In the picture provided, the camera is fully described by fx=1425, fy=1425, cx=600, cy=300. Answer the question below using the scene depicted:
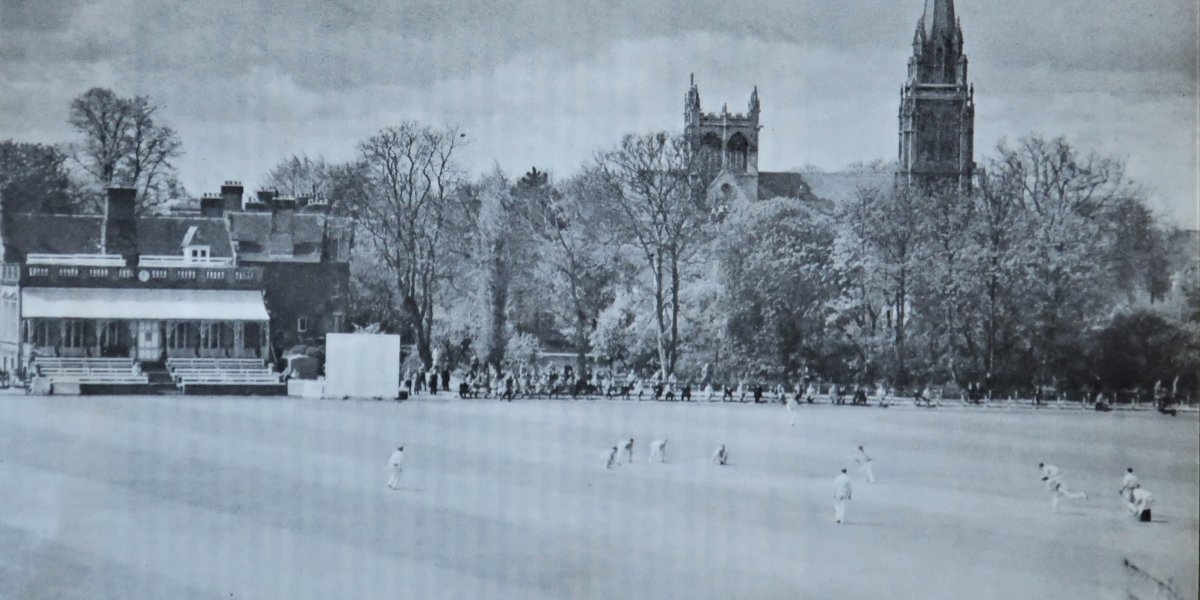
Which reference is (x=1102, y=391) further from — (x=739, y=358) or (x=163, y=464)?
(x=163, y=464)

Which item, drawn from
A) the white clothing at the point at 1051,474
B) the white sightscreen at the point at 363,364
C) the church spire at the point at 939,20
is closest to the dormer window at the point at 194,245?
the white sightscreen at the point at 363,364

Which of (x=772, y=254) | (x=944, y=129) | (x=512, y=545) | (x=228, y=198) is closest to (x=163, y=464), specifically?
(x=228, y=198)

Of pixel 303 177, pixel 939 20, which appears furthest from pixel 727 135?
pixel 303 177

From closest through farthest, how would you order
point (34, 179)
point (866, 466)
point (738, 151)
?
1. point (34, 179)
2. point (866, 466)
3. point (738, 151)

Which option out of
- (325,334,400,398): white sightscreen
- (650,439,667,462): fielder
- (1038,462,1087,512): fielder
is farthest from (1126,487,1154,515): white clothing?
(325,334,400,398): white sightscreen

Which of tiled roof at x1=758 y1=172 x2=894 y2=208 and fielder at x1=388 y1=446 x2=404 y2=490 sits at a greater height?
tiled roof at x1=758 y1=172 x2=894 y2=208

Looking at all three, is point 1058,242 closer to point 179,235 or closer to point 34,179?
point 179,235

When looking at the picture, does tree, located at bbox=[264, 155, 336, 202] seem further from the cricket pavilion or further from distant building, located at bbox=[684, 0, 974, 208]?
distant building, located at bbox=[684, 0, 974, 208]
